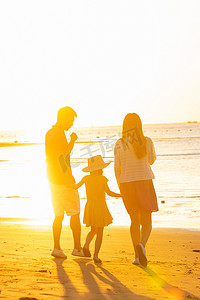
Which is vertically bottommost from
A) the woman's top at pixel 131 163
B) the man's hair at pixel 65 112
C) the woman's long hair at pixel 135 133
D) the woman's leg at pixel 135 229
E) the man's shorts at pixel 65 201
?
the woman's leg at pixel 135 229

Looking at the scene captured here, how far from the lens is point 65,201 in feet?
20.4

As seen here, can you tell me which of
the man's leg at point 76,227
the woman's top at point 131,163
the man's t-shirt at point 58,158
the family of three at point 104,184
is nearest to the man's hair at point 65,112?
the family of three at point 104,184

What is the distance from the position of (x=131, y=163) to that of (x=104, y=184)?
508 mm

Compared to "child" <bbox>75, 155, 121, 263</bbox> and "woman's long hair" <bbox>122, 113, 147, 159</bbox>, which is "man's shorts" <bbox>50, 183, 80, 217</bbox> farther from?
"woman's long hair" <bbox>122, 113, 147, 159</bbox>

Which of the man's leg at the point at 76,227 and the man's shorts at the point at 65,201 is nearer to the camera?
the man's shorts at the point at 65,201

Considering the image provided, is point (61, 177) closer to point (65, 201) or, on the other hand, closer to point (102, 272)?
point (65, 201)

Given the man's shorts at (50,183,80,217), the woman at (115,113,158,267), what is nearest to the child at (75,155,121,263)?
the man's shorts at (50,183,80,217)

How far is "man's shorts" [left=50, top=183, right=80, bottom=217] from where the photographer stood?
20.3 ft

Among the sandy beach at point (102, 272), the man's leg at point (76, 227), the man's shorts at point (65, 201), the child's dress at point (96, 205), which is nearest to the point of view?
the sandy beach at point (102, 272)

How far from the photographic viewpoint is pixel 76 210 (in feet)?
20.4

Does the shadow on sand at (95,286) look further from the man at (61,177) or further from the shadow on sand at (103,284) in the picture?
the man at (61,177)

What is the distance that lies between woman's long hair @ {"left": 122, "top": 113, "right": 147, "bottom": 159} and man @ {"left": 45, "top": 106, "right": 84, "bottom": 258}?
78 cm

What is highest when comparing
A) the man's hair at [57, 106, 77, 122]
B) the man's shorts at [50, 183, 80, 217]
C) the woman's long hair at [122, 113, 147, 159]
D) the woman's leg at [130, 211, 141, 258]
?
the man's hair at [57, 106, 77, 122]

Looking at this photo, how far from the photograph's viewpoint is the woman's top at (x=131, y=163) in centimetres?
589
